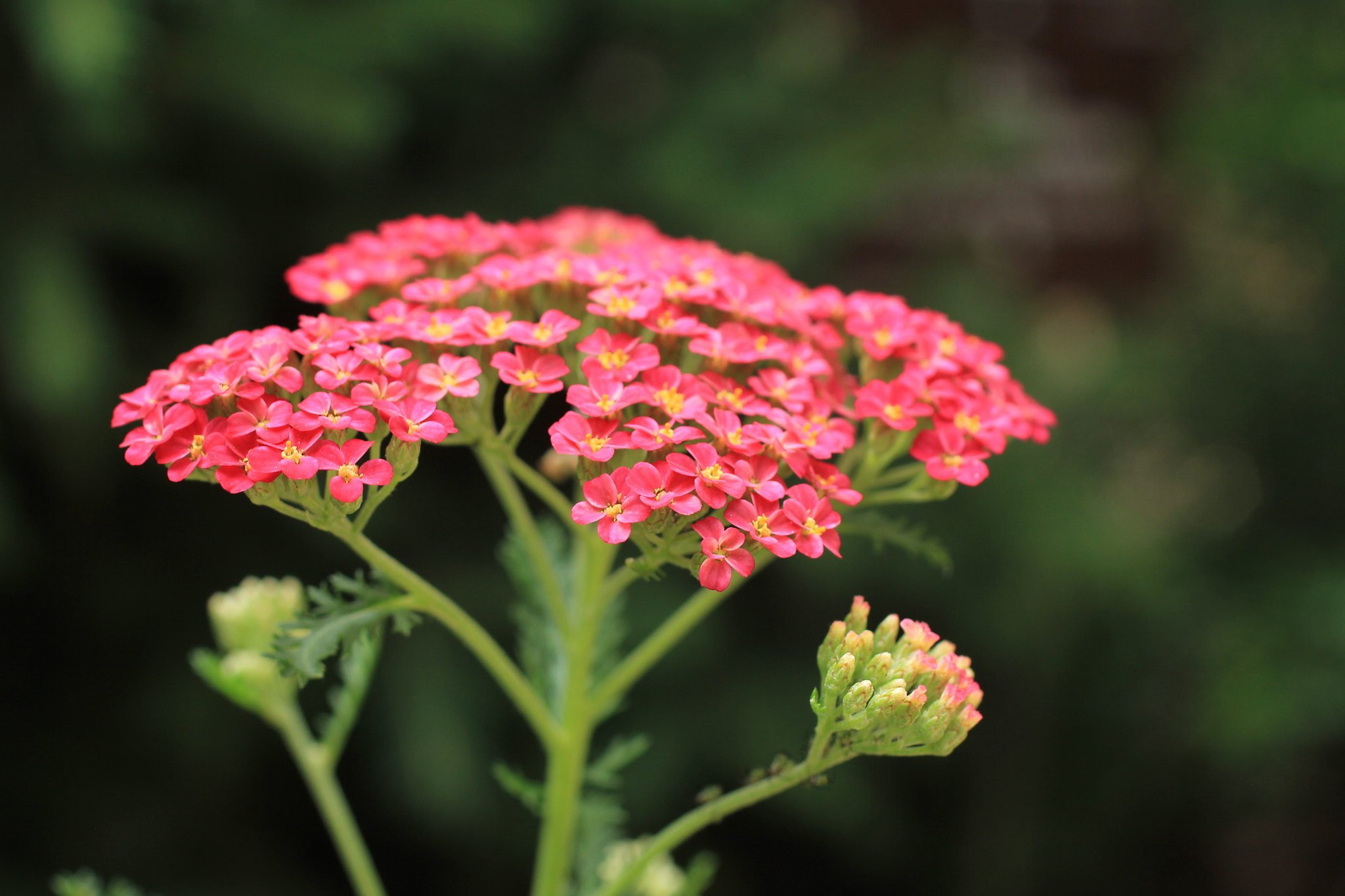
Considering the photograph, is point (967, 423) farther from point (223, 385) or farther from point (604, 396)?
point (223, 385)

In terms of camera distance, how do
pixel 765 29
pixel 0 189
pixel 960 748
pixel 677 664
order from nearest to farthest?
pixel 0 189, pixel 677 664, pixel 765 29, pixel 960 748

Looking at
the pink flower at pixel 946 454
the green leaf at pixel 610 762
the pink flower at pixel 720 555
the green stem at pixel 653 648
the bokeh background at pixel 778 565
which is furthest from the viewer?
the bokeh background at pixel 778 565

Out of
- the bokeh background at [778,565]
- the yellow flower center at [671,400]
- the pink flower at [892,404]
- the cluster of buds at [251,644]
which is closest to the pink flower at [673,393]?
the yellow flower center at [671,400]

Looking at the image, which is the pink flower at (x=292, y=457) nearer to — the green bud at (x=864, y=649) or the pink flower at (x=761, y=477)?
the pink flower at (x=761, y=477)

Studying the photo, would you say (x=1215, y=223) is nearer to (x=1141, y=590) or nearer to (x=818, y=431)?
(x=1141, y=590)

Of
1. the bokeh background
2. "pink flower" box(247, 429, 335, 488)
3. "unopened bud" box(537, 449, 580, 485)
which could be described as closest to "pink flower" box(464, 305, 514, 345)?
"pink flower" box(247, 429, 335, 488)

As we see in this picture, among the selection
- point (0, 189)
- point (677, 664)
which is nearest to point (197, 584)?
point (0, 189)
